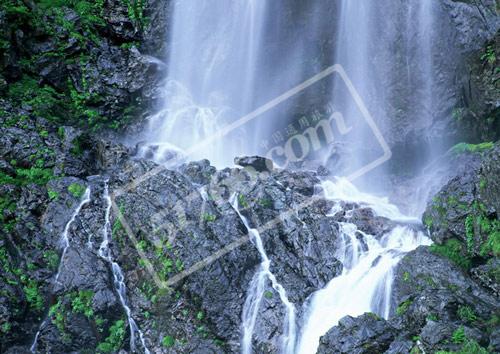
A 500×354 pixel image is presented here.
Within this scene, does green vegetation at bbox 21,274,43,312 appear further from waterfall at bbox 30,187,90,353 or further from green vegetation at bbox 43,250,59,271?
green vegetation at bbox 43,250,59,271

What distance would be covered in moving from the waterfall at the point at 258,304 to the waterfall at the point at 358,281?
0.29 metres

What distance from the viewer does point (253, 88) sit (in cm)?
2009

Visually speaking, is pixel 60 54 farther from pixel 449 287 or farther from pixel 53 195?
pixel 449 287

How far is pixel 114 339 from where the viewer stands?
417 inches

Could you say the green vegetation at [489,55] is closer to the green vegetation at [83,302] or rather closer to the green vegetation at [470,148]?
the green vegetation at [470,148]

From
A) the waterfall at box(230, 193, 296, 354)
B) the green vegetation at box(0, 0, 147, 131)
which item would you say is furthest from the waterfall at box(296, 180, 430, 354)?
the green vegetation at box(0, 0, 147, 131)

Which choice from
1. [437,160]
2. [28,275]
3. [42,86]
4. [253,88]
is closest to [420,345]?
[28,275]

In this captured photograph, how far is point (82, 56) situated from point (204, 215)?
34.6ft

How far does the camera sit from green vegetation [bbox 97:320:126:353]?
10453mm

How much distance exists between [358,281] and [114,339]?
6.17 metres

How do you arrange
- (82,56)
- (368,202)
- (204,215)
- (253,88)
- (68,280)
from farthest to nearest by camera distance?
(253,88), (82,56), (368,202), (204,215), (68,280)

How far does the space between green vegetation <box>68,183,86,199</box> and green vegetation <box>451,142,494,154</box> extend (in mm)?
12845

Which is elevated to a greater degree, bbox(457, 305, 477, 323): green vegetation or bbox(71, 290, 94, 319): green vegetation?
bbox(71, 290, 94, 319): green vegetation

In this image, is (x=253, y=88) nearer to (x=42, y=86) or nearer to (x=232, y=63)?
(x=232, y=63)
